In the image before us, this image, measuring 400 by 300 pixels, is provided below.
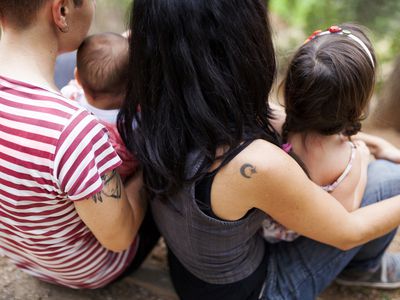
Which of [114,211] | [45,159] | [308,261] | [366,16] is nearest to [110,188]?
[114,211]

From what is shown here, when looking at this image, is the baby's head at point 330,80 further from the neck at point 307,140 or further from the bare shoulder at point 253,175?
the bare shoulder at point 253,175

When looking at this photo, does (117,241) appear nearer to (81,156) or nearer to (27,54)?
(81,156)

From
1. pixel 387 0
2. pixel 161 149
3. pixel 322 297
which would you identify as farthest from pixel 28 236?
pixel 387 0

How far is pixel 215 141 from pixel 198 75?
0.18m

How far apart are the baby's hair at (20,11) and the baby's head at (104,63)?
392 mm

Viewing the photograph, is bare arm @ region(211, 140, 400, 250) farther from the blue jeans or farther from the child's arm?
the child's arm

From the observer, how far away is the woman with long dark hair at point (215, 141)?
1258 millimetres

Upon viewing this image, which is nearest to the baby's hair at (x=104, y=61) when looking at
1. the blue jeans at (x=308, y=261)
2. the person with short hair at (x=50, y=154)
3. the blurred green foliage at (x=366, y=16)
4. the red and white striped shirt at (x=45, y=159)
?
the person with short hair at (x=50, y=154)

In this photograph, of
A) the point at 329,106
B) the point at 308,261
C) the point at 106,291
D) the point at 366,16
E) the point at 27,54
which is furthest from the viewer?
the point at 366,16

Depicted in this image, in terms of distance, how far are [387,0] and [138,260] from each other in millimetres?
3152

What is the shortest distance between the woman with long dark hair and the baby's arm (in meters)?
0.09

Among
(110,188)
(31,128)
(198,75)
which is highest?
(198,75)

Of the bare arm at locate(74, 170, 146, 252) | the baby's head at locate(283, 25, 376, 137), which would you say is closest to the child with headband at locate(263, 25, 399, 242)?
the baby's head at locate(283, 25, 376, 137)

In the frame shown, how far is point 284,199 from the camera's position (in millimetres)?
1368
